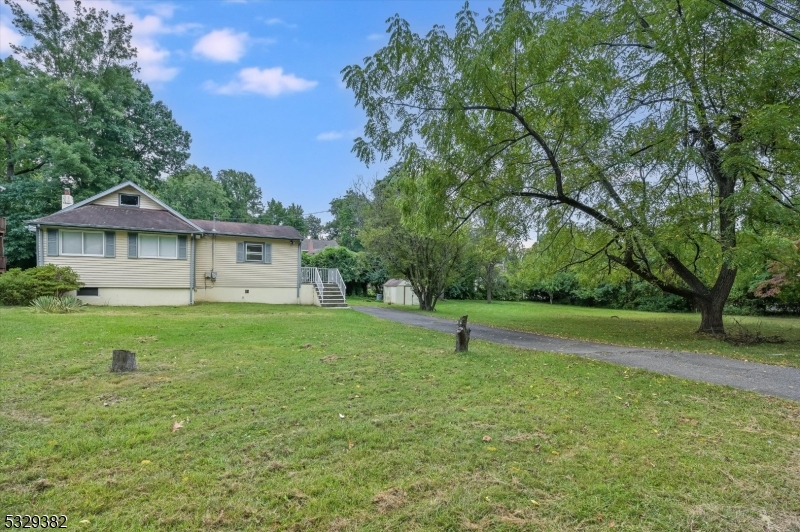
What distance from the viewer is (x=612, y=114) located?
30.7ft

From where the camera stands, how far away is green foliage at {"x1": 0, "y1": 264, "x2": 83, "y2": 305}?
13.7 metres

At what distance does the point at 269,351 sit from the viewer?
23.7ft

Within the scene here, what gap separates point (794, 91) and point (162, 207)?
21728mm

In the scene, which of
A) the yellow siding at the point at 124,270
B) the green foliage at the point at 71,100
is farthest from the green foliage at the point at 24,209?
the yellow siding at the point at 124,270

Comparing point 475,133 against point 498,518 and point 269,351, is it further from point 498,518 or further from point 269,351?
point 498,518

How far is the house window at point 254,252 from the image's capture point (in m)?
19.0

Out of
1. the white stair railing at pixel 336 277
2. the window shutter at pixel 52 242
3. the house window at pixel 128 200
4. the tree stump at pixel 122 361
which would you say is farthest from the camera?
the white stair railing at pixel 336 277

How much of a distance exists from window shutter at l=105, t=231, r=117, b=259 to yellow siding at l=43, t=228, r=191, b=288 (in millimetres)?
100

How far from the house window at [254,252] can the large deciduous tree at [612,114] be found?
1231 cm

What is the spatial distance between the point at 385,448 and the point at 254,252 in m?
17.5

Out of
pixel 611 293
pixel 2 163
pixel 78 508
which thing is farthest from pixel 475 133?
pixel 2 163

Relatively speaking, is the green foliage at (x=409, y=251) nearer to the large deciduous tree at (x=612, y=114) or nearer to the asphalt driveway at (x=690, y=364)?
the large deciduous tree at (x=612, y=114)

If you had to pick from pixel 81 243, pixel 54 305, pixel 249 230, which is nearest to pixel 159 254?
pixel 81 243

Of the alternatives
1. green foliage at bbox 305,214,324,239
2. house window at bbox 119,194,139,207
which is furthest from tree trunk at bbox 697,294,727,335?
green foliage at bbox 305,214,324,239
